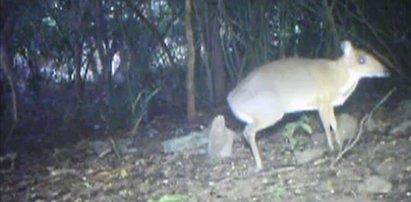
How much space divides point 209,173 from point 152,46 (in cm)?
661

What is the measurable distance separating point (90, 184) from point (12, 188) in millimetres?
824

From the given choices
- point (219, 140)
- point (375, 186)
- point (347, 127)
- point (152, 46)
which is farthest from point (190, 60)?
point (375, 186)

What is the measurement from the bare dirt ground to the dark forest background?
1.55 m

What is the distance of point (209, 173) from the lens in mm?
7727

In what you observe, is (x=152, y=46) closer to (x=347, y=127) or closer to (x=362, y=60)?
(x=347, y=127)

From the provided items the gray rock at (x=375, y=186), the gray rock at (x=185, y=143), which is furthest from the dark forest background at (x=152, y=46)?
the gray rock at (x=375, y=186)

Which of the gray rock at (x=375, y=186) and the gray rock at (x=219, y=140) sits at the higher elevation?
the gray rock at (x=219, y=140)

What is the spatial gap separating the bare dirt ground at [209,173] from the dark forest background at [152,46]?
1.55 m

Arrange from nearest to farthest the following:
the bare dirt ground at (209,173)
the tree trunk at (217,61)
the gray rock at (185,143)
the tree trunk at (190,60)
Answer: the bare dirt ground at (209,173) < the gray rock at (185,143) < the tree trunk at (190,60) < the tree trunk at (217,61)

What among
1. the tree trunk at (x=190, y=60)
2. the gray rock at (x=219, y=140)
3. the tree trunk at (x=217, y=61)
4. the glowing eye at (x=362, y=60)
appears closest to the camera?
the gray rock at (x=219, y=140)

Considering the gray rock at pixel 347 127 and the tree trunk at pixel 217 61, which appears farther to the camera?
the tree trunk at pixel 217 61

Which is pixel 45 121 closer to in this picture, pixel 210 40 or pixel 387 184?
pixel 210 40

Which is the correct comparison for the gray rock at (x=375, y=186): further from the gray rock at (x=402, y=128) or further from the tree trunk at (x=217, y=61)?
the tree trunk at (x=217, y=61)

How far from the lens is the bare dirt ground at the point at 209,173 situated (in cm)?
668
